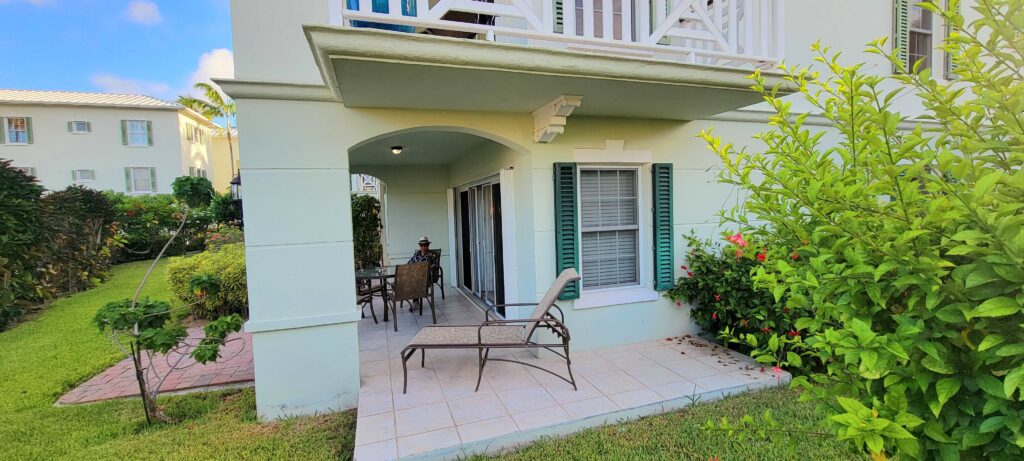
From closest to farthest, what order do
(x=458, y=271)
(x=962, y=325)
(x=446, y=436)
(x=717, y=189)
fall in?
(x=962, y=325)
(x=446, y=436)
(x=717, y=189)
(x=458, y=271)

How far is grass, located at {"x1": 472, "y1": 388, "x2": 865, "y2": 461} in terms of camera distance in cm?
286

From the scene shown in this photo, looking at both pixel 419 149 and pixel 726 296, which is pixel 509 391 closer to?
pixel 726 296

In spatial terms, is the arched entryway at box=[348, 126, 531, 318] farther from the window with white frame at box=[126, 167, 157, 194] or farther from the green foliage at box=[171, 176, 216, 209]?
the window with white frame at box=[126, 167, 157, 194]

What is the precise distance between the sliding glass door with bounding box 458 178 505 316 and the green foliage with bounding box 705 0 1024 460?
15.0ft

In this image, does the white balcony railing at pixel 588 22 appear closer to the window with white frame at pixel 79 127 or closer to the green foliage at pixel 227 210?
the green foliage at pixel 227 210

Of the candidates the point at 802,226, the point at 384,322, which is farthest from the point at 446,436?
the point at 384,322

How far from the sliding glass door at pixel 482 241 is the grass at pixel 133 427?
9.84 feet

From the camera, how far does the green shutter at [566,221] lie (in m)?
4.56

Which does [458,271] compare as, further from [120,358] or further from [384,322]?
[120,358]

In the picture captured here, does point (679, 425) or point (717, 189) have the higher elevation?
point (717, 189)

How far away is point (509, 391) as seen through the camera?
3746 millimetres

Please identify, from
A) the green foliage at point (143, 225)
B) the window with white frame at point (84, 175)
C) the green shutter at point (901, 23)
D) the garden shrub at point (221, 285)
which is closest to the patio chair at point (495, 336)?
the garden shrub at point (221, 285)

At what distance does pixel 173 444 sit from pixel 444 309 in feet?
13.2

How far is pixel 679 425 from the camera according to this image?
328 centimetres
